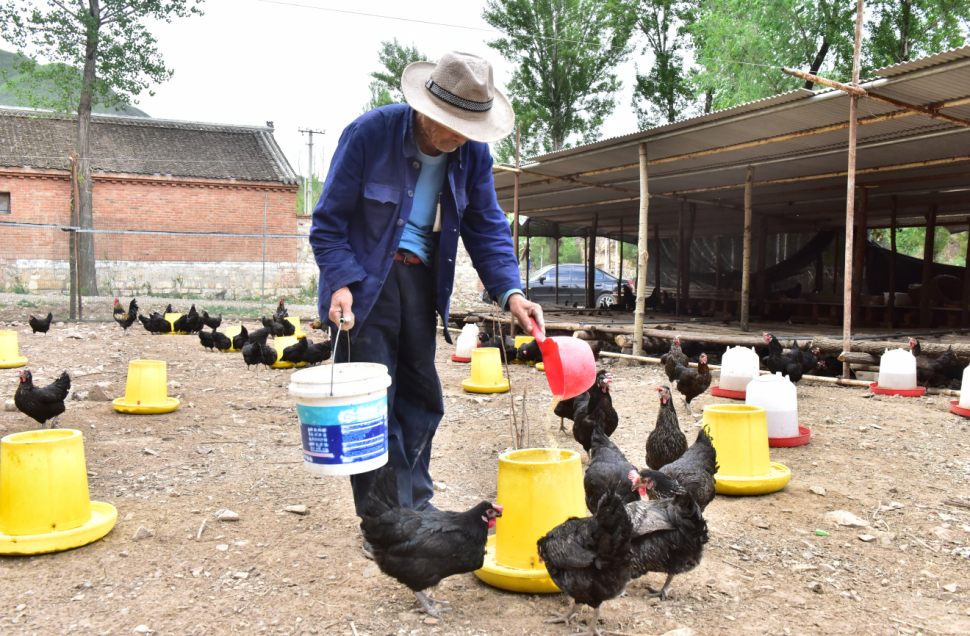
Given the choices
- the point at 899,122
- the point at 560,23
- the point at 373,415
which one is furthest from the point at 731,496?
the point at 560,23

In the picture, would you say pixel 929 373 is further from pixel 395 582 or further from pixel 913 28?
pixel 913 28

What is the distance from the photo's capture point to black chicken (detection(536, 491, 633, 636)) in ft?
8.00

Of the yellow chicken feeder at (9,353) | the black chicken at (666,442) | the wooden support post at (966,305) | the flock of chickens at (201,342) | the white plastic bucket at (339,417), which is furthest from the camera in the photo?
the wooden support post at (966,305)

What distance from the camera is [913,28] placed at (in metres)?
20.0

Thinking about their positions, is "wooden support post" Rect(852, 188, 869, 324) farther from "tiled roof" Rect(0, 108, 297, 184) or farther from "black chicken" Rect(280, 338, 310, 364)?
"tiled roof" Rect(0, 108, 297, 184)

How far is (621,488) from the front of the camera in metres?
3.23

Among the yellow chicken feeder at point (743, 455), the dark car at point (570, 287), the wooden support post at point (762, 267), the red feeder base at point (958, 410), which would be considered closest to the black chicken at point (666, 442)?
the yellow chicken feeder at point (743, 455)

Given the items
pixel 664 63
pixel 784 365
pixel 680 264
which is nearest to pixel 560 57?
pixel 664 63

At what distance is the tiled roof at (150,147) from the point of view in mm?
22000

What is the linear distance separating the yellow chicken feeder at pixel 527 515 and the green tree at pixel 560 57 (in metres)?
27.4

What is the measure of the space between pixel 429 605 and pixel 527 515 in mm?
530

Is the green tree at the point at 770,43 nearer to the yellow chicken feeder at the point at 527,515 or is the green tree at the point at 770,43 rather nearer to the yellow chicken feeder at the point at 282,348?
the yellow chicken feeder at the point at 282,348

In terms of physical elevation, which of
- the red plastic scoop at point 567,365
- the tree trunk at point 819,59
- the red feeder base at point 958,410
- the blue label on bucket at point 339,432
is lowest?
the red feeder base at point 958,410

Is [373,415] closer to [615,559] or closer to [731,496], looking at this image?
[615,559]
